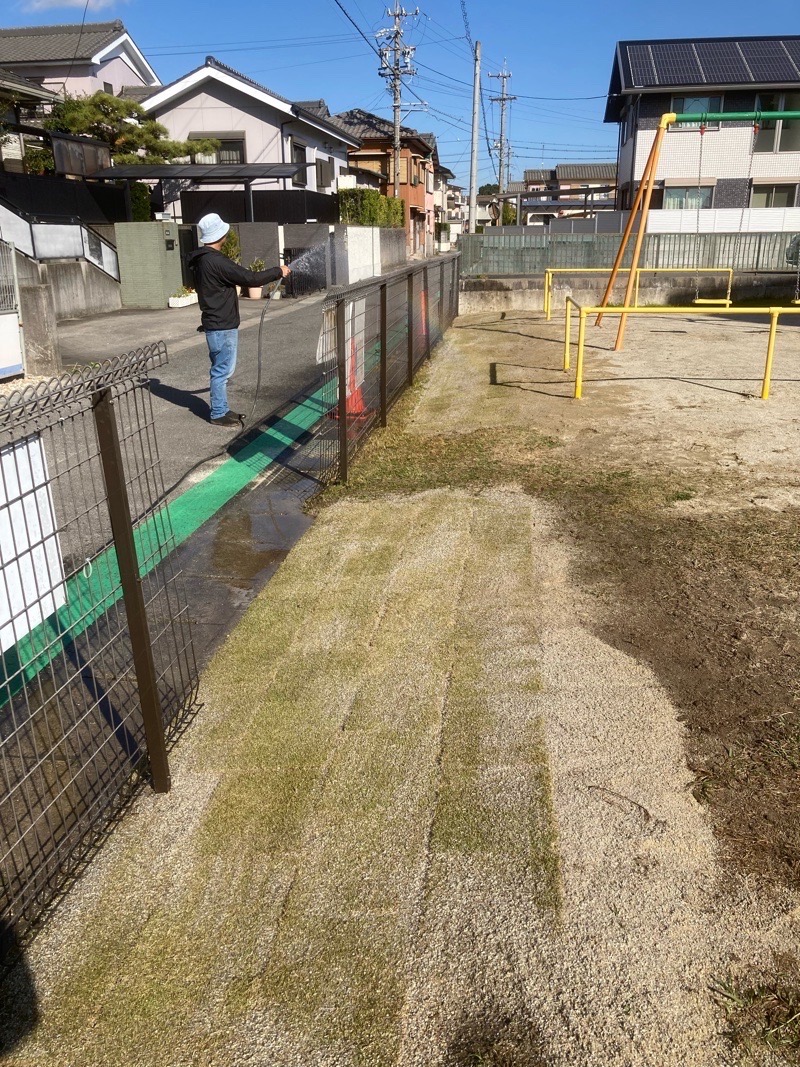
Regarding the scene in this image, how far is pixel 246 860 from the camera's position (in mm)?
2719

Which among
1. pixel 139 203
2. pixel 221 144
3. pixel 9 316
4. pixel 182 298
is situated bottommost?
pixel 182 298

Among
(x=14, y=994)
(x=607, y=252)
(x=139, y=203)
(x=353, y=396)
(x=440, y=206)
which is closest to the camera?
(x=14, y=994)

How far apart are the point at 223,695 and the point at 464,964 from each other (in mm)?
1689

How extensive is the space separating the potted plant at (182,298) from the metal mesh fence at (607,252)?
6.20 metres

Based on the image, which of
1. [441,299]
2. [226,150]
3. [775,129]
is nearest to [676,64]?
[775,129]

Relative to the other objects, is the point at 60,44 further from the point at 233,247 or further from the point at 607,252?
the point at 607,252

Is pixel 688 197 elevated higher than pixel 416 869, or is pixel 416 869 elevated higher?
pixel 688 197

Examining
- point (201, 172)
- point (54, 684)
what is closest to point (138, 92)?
point (201, 172)

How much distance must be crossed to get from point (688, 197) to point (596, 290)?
1543 centimetres

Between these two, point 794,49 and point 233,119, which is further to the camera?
point 794,49

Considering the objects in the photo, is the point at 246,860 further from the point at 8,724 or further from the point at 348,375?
the point at 348,375

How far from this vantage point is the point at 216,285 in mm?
7535

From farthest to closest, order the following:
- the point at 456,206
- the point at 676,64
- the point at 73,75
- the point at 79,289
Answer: the point at 456,206 → the point at 676,64 → the point at 73,75 → the point at 79,289

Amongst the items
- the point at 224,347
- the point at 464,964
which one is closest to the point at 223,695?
the point at 464,964
